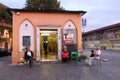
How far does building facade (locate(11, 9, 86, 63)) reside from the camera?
24.5 m

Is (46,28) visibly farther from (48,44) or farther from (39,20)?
(48,44)

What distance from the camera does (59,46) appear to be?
82.5 ft

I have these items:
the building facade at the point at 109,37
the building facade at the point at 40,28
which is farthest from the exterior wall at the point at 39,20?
the building facade at the point at 109,37

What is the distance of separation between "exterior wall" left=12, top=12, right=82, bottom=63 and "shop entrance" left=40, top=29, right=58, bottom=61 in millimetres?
848

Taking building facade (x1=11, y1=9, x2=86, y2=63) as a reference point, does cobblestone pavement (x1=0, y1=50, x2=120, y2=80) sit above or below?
below

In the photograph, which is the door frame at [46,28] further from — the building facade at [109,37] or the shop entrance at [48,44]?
the building facade at [109,37]

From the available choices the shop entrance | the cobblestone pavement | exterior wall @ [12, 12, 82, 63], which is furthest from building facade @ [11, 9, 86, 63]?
the cobblestone pavement

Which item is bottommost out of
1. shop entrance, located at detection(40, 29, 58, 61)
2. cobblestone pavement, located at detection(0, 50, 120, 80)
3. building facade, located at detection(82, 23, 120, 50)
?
cobblestone pavement, located at detection(0, 50, 120, 80)

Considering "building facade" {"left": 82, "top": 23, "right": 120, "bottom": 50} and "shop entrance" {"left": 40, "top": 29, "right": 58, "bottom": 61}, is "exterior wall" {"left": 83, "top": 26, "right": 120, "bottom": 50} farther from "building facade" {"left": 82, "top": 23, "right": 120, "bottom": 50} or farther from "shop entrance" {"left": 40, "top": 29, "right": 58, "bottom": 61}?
"shop entrance" {"left": 40, "top": 29, "right": 58, "bottom": 61}

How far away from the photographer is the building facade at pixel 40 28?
24516 mm

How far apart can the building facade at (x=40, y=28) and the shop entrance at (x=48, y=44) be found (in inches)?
10.4

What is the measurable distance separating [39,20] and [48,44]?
413cm

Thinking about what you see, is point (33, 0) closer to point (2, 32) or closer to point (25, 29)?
point (2, 32)

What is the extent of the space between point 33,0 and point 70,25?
2542cm
